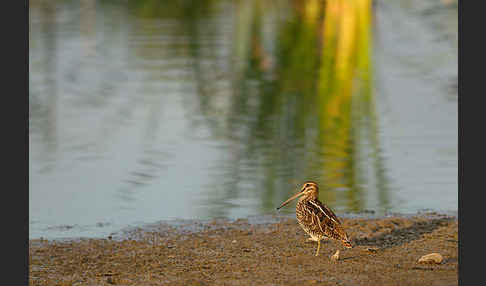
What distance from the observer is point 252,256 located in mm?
7152

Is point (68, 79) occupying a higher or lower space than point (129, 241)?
higher

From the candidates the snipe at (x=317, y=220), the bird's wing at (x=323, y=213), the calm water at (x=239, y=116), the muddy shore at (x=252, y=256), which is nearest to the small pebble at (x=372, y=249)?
the muddy shore at (x=252, y=256)

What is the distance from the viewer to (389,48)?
18.4 meters

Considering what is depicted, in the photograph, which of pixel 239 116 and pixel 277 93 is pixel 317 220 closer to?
pixel 239 116

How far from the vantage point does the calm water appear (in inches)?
369

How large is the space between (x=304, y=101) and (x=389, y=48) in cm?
525

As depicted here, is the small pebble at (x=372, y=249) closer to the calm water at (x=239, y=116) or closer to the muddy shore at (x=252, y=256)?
the muddy shore at (x=252, y=256)

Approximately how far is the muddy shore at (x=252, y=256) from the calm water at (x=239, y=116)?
0.59 m

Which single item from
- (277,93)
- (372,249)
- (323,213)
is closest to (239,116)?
(277,93)

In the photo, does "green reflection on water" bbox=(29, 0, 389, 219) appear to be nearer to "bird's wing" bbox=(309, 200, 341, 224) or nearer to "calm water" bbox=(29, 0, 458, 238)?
"calm water" bbox=(29, 0, 458, 238)

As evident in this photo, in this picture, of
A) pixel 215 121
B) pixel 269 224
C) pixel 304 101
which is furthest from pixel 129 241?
pixel 304 101

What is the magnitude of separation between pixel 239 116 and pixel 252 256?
6.12 m

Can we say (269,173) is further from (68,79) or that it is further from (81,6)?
(81,6)

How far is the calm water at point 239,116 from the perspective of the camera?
938 centimetres
